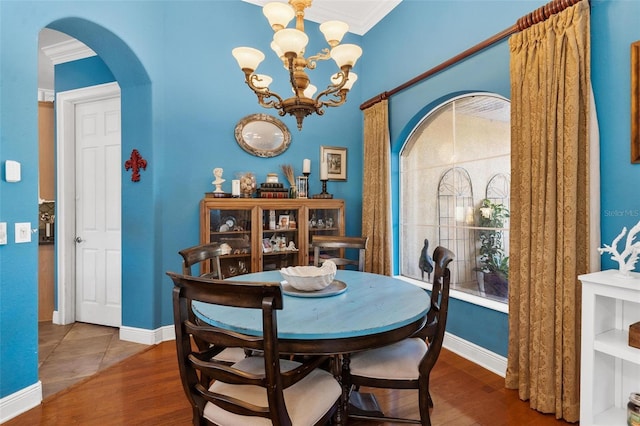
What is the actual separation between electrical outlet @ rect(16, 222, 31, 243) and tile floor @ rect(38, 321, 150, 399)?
3.41 feet

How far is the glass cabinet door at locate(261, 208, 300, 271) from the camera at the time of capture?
352 centimetres

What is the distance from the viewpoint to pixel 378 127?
3.80 m

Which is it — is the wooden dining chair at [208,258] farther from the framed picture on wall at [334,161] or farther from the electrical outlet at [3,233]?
the framed picture on wall at [334,161]

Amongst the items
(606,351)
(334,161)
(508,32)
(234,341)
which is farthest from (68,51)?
(606,351)

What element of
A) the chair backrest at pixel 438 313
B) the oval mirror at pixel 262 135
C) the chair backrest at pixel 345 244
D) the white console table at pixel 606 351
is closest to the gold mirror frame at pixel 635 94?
the white console table at pixel 606 351

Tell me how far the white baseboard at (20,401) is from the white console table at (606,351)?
314 centimetres

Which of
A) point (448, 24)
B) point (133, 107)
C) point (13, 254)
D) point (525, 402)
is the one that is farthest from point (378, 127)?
point (13, 254)

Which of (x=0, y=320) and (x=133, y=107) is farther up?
(x=133, y=107)

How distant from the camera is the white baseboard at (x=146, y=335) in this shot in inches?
124

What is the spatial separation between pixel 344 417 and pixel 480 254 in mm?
1924

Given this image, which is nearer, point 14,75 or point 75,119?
point 14,75

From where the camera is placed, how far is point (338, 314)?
1.54 m

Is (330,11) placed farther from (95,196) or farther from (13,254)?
(13,254)

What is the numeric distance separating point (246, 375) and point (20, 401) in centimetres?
187
